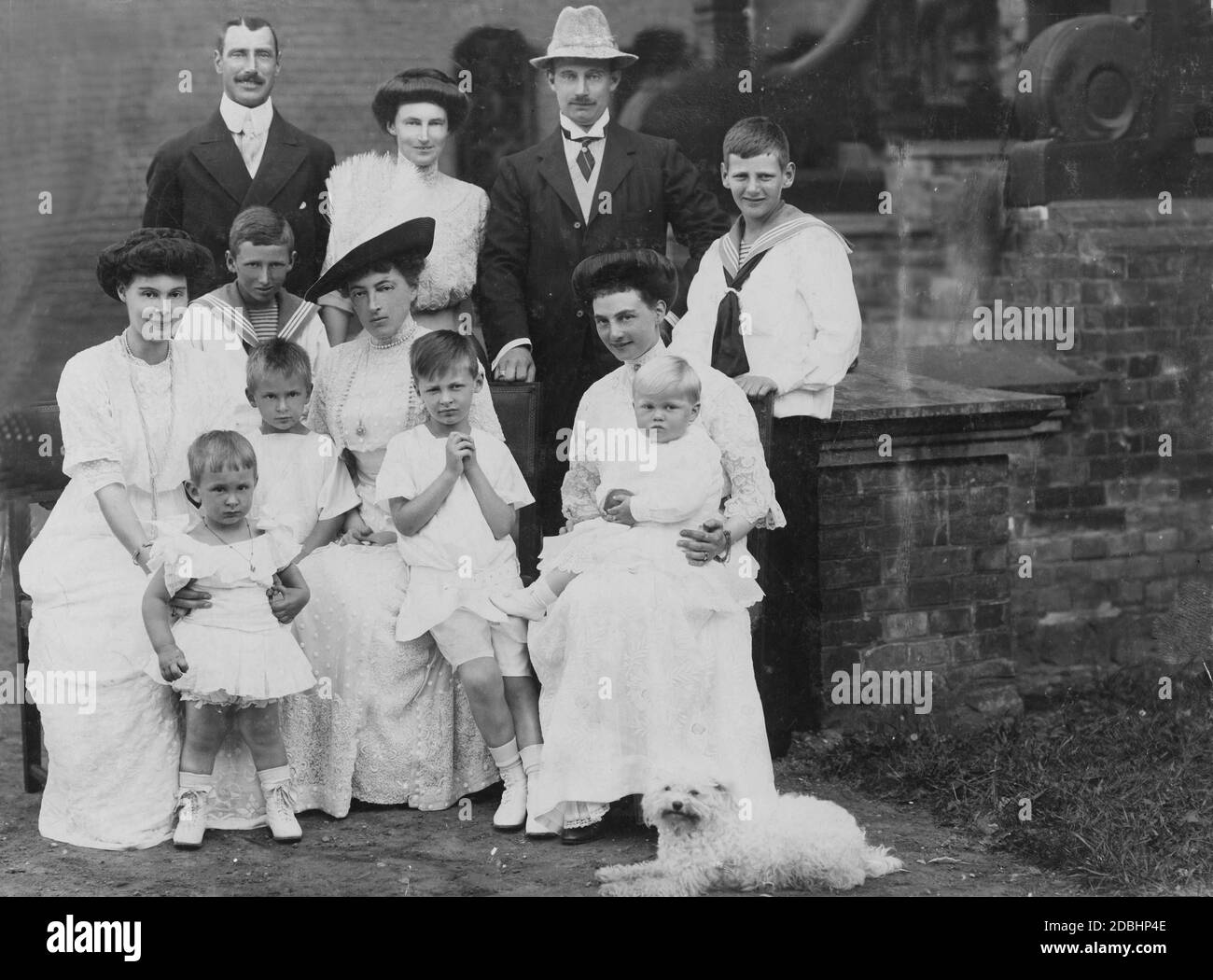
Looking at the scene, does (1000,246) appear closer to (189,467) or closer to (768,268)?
(768,268)

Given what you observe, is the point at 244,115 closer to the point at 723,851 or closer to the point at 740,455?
the point at 740,455

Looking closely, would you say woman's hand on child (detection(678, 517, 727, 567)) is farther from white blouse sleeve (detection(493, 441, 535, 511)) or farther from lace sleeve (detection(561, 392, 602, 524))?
white blouse sleeve (detection(493, 441, 535, 511))

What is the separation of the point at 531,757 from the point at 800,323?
194 cm

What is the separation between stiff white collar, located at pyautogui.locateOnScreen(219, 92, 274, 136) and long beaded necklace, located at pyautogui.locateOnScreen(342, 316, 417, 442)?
1.00 metres

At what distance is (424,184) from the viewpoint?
6.05 m

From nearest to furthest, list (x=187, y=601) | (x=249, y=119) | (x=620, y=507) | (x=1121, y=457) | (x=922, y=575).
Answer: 1. (x=187, y=601)
2. (x=620, y=507)
3. (x=249, y=119)
4. (x=922, y=575)
5. (x=1121, y=457)

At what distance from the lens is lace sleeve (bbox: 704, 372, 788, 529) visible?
5.34 metres

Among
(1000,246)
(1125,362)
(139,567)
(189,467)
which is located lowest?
(139,567)

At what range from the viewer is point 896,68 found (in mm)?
6609

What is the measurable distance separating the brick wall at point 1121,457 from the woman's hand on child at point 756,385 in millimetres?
1746

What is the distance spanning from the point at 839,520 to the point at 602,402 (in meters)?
1.19

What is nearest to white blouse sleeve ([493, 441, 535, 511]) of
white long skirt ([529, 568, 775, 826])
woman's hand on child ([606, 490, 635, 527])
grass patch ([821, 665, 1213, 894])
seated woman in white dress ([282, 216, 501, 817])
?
seated woman in white dress ([282, 216, 501, 817])

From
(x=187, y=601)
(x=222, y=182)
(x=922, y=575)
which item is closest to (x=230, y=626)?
(x=187, y=601)
